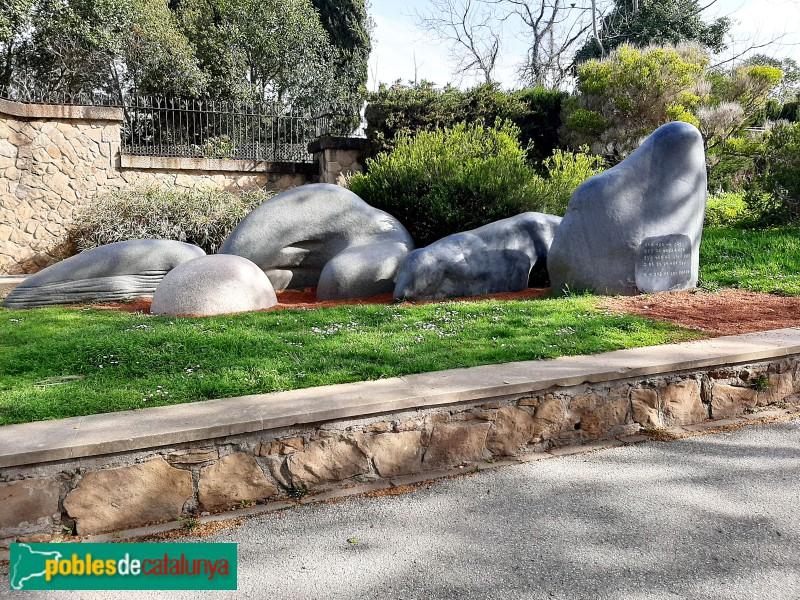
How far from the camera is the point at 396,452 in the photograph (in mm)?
2988

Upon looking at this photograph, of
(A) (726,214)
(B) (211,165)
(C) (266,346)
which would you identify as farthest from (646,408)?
(B) (211,165)

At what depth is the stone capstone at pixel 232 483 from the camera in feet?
8.92

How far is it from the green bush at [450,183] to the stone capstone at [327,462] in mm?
5112

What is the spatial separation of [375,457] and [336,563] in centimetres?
70

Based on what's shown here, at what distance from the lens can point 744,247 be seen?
7375 millimetres

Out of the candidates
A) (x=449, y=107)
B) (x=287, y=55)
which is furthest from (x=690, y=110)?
(x=287, y=55)

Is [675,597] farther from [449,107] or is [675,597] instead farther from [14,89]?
[14,89]

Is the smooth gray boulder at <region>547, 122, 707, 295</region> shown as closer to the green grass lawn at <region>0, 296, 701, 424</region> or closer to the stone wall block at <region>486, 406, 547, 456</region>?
the green grass lawn at <region>0, 296, 701, 424</region>

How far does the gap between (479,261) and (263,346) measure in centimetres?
298

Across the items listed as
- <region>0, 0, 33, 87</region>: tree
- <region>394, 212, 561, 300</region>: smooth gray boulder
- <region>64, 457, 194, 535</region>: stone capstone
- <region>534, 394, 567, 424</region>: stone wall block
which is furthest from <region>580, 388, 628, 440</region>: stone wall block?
<region>0, 0, 33, 87</region>: tree

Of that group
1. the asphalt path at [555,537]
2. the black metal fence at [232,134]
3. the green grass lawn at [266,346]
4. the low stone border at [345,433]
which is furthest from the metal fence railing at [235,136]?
the asphalt path at [555,537]

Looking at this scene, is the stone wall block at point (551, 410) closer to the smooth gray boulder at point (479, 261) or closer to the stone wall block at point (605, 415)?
the stone wall block at point (605, 415)

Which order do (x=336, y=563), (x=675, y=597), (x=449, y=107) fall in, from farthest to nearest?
(x=449, y=107), (x=336, y=563), (x=675, y=597)

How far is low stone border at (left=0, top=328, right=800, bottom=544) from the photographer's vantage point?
2.55 meters
